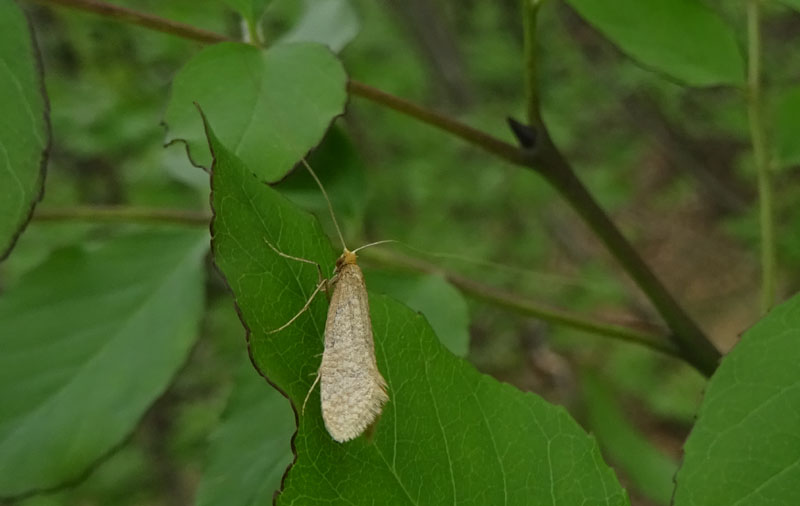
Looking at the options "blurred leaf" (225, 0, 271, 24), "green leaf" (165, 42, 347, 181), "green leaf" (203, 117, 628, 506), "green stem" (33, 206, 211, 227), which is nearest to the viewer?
"green leaf" (203, 117, 628, 506)

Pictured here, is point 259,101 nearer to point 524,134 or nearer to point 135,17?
point 135,17

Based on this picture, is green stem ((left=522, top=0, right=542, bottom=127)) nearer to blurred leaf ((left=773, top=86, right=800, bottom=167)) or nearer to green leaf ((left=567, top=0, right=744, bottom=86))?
green leaf ((left=567, top=0, right=744, bottom=86))

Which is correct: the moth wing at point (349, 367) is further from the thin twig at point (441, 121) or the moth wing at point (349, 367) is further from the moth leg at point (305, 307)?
the thin twig at point (441, 121)

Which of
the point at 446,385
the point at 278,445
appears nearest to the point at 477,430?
the point at 446,385

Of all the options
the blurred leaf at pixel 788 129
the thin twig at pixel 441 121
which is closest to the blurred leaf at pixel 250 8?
the thin twig at pixel 441 121

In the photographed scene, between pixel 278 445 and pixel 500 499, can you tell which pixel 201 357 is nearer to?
pixel 278 445

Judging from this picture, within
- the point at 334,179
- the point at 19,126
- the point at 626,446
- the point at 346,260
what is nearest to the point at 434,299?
the point at 346,260

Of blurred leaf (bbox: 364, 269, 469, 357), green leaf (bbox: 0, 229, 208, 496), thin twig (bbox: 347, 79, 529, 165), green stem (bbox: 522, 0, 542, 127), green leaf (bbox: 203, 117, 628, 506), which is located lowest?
green leaf (bbox: 0, 229, 208, 496)

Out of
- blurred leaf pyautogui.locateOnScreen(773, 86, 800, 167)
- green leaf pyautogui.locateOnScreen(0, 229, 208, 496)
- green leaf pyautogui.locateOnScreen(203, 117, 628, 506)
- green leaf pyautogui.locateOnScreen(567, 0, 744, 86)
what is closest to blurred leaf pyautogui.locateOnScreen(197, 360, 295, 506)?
green leaf pyautogui.locateOnScreen(0, 229, 208, 496)
